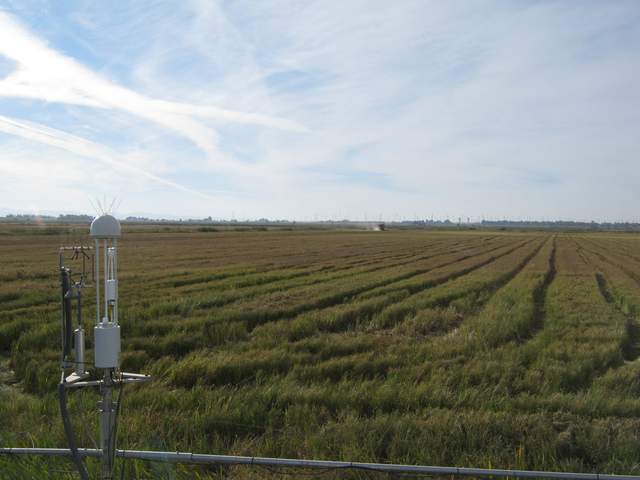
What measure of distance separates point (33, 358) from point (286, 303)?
756 centimetres

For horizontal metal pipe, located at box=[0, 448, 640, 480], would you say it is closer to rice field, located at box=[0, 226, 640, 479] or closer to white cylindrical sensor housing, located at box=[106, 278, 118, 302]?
rice field, located at box=[0, 226, 640, 479]

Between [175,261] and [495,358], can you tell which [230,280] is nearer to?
[175,261]

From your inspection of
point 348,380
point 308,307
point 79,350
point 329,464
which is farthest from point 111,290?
point 308,307

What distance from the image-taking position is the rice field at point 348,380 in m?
5.23

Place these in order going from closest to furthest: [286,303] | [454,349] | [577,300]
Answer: [454,349] < [286,303] < [577,300]

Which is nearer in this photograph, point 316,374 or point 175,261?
point 316,374

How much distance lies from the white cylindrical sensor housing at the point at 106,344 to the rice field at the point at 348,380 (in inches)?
24.0

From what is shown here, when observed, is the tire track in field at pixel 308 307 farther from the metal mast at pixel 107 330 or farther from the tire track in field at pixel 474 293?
the metal mast at pixel 107 330

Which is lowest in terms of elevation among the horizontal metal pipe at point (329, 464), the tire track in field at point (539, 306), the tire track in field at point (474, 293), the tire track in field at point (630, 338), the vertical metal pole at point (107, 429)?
the tire track in field at point (630, 338)

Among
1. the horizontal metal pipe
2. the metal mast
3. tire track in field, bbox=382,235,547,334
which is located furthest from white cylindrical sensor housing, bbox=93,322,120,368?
tire track in field, bbox=382,235,547,334

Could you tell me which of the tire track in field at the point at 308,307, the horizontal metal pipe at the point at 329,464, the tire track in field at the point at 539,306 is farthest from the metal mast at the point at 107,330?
the tire track in field at the point at 539,306

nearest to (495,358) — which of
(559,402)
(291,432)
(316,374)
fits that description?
(559,402)

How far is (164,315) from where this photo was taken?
1276cm

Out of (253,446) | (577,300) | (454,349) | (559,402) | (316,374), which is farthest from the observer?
(577,300)
